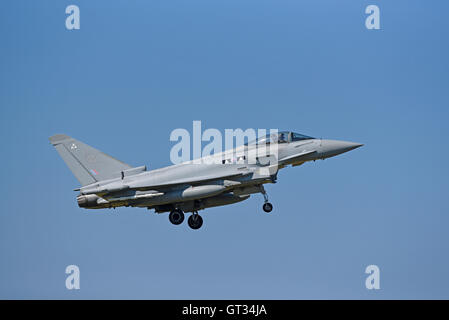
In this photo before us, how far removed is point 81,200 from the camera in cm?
3253

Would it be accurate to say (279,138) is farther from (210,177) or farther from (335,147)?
(210,177)

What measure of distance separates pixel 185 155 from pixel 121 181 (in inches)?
126

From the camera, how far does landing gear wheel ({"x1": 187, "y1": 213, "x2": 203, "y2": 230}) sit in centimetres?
3366

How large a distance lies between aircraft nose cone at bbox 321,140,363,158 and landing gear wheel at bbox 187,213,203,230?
21.8 feet

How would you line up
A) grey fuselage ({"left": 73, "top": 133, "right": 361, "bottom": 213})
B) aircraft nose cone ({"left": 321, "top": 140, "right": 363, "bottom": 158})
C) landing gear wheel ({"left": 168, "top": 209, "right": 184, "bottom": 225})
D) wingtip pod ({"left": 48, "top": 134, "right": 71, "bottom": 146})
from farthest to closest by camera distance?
wingtip pod ({"left": 48, "top": 134, "right": 71, "bottom": 146}) → landing gear wheel ({"left": 168, "top": 209, "right": 184, "bottom": 225}) → aircraft nose cone ({"left": 321, "top": 140, "right": 363, "bottom": 158}) → grey fuselage ({"left": 73, "top": 133, "right": 361, "bottom": 213})

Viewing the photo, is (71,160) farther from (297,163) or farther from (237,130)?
(297,163)

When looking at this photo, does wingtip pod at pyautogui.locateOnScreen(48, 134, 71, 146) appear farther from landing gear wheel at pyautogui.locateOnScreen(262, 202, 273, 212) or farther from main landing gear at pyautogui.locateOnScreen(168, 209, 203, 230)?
landing gear wheel at pyautogui.locateOnScreen(262, 202, 273, 212)

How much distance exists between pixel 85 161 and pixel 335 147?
11783 millimetres

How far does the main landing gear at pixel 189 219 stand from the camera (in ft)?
109

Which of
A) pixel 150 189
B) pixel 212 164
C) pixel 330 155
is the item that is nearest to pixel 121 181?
pixel 150 189

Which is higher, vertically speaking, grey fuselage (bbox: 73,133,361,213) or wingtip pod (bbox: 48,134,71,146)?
wingtip pod (bbox: 48,134,71,146)

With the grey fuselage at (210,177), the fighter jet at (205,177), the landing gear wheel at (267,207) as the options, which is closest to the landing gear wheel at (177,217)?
the fighter jet at (205,177)

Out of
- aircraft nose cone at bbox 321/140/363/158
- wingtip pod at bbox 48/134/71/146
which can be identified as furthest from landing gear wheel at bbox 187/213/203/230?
wingtip pod at bbox 48/134/71/146

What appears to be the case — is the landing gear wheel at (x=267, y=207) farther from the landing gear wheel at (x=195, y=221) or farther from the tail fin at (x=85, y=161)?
the tail fin at (x=85, y=161)
